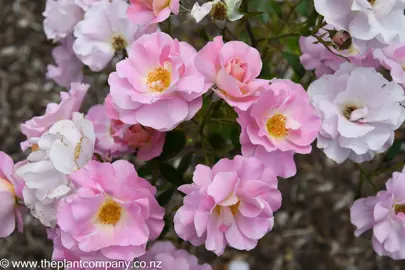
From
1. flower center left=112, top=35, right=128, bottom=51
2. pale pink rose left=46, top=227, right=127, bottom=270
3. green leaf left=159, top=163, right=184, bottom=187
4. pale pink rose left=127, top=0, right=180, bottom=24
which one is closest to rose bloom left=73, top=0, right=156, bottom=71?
flower center left=112, top=35, right=128, bottom=51

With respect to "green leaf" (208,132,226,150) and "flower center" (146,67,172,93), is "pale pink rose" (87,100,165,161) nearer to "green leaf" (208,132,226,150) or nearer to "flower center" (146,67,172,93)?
"flower center" (146,67,172,93)

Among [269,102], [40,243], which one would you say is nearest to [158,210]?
[269,102]

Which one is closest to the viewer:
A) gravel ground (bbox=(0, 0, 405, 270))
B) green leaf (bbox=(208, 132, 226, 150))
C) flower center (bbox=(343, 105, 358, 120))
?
flower center (bbox=(343, 105, 358, 120))

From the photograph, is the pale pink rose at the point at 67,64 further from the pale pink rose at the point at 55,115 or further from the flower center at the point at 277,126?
the flower center at the point at 277,126

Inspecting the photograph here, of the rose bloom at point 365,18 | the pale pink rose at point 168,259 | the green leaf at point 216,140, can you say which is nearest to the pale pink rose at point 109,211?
the pale pink rose at point 168,259

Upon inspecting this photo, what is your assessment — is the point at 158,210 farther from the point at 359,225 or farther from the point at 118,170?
the point at 359,225

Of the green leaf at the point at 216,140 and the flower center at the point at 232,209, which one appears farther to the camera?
the green leaf at the point at 216,140
